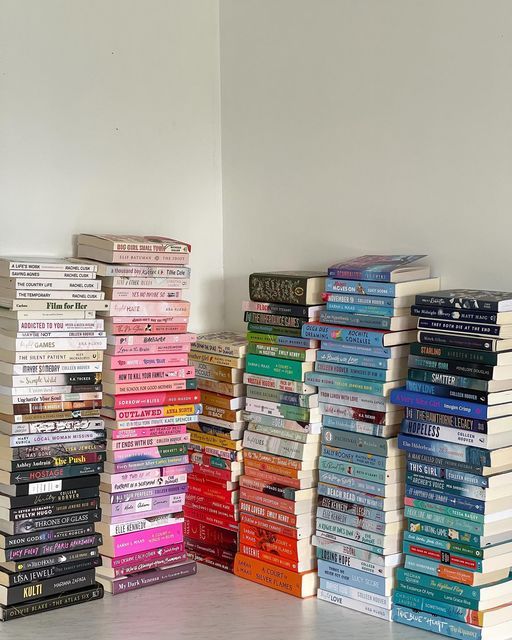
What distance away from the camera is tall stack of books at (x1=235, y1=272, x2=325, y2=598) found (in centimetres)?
298

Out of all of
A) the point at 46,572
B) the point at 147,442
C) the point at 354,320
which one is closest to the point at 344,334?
the point at 354,320

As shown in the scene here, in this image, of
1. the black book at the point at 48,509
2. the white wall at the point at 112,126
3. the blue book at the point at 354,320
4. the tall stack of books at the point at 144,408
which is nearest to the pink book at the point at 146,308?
the tall stack of books at the point at 144,408

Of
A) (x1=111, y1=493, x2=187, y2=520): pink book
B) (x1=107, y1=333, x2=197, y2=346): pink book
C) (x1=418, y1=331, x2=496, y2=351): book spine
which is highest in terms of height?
(x1=418, y1=331, x2=496, y2=351): book spine

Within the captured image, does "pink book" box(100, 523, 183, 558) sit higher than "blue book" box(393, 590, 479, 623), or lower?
higher

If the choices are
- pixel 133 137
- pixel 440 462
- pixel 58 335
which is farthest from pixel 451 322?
pixel 133 137

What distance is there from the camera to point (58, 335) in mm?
2855

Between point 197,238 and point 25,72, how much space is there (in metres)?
0.88

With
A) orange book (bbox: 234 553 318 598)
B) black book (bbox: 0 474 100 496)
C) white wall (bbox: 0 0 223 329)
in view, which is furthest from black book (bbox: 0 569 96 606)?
white wall (bbox: 0 0 223 329)

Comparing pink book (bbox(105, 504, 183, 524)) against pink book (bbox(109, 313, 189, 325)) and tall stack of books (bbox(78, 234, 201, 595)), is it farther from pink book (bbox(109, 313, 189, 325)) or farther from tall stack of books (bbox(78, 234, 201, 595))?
pink book (bbox(109, 313, 189, 325))

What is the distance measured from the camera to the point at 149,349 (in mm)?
3043

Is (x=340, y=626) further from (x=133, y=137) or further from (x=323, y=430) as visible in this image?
(x=133, y=137)

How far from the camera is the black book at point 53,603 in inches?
109

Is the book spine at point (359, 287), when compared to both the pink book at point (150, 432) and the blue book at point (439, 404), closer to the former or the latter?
the blue book at point (439, 404)

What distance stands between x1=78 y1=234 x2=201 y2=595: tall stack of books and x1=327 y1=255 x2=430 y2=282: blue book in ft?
1.77
